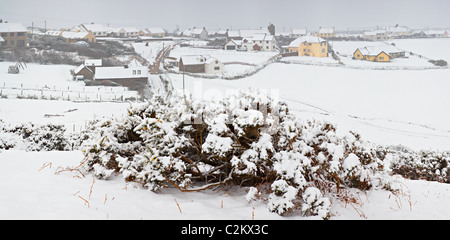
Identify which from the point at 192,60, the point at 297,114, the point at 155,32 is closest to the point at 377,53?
the point at 192,60

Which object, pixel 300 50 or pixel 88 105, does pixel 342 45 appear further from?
pixel 88 105

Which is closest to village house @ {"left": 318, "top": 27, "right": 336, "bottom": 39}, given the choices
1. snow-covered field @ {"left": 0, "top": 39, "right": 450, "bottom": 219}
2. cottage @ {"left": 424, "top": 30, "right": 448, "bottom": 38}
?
cottage @ {"left": 424, "top": 30, "right": 448, "bottom": 38}

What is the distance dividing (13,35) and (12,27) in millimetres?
882

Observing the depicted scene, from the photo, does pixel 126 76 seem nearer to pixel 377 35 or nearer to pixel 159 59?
pixel 159 59

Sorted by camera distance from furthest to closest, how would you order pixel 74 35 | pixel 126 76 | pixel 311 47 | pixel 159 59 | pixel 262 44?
pixel 262 44 → pixel 311 47 → pixel 74 35 → pixel 159 59 → pixel 126 76

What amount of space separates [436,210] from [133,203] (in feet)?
8.21

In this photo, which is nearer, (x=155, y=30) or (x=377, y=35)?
(x=155, y=30)

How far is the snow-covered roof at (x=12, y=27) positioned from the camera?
2366 cm

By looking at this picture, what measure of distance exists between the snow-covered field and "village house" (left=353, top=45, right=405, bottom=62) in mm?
3264

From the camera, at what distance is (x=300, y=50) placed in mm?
34750

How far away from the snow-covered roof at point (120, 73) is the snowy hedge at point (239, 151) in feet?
56.2

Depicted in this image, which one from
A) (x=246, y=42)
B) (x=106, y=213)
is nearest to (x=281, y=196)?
(x=106, y=213)

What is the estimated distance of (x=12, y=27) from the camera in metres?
24.2

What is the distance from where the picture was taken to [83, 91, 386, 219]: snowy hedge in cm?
295
